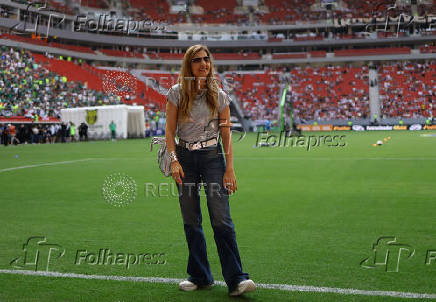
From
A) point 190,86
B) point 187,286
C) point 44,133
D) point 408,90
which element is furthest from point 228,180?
point 408,90

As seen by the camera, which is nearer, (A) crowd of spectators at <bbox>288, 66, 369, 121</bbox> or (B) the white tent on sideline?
(B) the white tent on sideline

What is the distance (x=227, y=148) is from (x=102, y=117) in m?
35.9

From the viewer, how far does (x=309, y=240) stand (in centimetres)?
647

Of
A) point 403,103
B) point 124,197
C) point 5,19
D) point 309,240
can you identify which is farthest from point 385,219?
point 403,103

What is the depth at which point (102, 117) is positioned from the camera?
39156 millimetres

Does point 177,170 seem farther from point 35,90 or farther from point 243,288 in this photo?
point 35,90

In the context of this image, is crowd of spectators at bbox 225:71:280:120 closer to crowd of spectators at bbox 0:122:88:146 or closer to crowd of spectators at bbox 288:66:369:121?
crowd of spectators at bbox 288:66:369:121

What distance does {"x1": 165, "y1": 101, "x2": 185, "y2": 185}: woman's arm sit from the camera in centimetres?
444

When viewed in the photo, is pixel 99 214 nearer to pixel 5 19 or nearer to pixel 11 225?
pixel 11 225

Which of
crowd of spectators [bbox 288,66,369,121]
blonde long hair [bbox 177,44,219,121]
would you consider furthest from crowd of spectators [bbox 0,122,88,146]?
blonde long hair [bbox 177,44,219,121]

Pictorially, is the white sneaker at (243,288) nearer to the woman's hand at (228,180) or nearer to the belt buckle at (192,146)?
the woman's hand at (228,180)

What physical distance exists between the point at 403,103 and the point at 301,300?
5991 cm

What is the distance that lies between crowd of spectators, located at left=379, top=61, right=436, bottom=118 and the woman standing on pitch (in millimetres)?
57678

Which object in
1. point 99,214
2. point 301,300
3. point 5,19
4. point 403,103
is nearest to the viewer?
point 301,300
